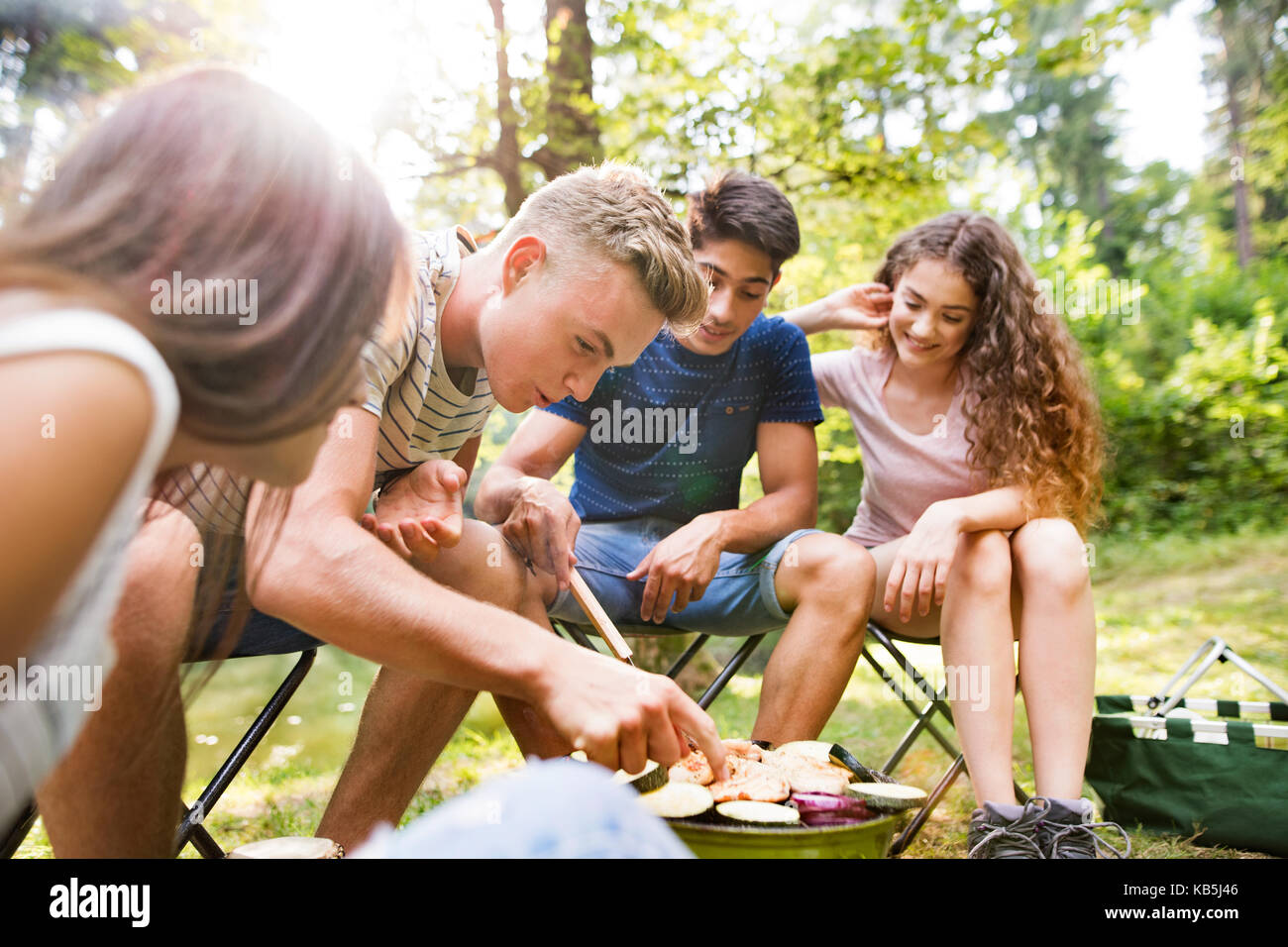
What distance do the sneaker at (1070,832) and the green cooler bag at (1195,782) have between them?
781mm

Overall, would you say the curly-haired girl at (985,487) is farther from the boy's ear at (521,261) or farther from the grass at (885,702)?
the boy's ear at (521,261)

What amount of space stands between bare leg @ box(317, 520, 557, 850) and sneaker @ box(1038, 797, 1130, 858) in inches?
41.8

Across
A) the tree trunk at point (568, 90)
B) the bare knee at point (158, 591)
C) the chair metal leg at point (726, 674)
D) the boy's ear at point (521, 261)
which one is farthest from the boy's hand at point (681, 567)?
the tree trunk at point (568, 90)

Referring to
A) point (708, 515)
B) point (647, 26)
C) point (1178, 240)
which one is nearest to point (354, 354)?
point (708, 515)

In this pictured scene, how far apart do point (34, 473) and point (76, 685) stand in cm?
39

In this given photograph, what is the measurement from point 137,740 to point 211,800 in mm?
622

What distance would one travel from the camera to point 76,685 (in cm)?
107

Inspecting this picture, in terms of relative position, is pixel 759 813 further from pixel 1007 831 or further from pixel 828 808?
pixel 1007 831

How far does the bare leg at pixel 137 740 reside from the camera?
1.42 metres

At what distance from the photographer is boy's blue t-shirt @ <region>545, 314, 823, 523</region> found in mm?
2979

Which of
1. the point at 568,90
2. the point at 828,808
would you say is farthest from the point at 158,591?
the point at 568,90
